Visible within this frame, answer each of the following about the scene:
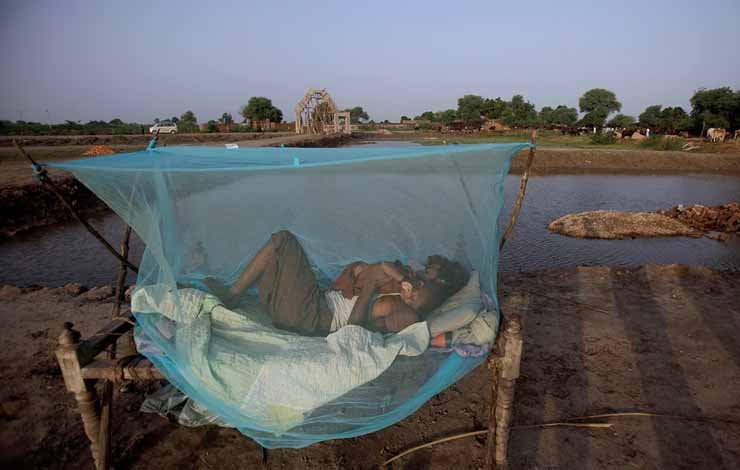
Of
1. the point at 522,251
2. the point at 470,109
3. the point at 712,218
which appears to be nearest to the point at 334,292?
the point at 522,251

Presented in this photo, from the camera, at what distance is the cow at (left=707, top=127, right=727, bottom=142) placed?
25.4 metres

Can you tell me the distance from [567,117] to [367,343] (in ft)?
148

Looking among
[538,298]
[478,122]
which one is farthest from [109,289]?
[478,122]

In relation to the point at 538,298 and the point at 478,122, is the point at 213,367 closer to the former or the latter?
the point at 538,298

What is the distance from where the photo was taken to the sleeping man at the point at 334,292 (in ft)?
7.61

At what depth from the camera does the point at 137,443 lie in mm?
2266

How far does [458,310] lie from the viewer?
2.22 metres

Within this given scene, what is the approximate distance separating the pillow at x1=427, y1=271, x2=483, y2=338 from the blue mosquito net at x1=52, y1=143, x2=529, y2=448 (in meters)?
0.06

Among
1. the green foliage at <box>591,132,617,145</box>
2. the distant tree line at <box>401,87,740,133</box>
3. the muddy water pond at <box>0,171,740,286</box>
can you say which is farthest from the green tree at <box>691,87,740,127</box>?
the muddy water pond at <box>0,171,740,286</box>

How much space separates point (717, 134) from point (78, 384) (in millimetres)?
34484

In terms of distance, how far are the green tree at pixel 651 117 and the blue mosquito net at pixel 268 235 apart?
4256 centimetres

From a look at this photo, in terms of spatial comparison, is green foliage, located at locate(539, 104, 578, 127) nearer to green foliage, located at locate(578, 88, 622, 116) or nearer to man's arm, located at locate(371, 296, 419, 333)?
green foliage, located at locate(578, 88, 622, 116)

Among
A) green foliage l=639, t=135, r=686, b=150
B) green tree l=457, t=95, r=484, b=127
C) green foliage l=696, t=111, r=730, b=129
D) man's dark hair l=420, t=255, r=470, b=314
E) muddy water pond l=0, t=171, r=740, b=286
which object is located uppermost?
green tree l=457, t=95, r=484, b=127

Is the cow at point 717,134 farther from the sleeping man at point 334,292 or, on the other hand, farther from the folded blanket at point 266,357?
the folded blanket at point 266,357
